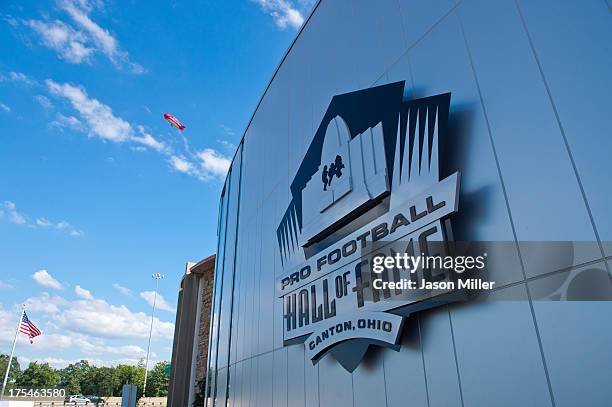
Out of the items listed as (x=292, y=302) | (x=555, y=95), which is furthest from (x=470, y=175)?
(x=292, y=302)

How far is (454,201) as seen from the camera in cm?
301

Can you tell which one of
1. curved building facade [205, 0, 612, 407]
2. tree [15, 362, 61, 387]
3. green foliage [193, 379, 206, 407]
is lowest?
green foliage [193, 379, 206, 407]

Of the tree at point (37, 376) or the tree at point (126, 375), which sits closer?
the tree at point (37, 376)

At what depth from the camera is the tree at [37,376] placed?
6356 centimetres

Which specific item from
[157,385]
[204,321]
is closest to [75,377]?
[157,385]

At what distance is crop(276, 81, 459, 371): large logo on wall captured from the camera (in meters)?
3.36

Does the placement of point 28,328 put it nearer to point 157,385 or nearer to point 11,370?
point 157,385

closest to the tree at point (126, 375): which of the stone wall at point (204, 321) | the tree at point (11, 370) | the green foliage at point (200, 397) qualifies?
the tree at point (11, 370)

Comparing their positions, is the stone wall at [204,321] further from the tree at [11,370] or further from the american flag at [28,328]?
the tree at [11,370]

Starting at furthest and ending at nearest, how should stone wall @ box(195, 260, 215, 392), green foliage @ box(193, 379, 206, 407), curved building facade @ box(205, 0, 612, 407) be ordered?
stone wall @ box(195, 260, 215, 392), green foliage @ box(193, 379, 206, 407), curved building facade @ box(205, 0, 612, 407)

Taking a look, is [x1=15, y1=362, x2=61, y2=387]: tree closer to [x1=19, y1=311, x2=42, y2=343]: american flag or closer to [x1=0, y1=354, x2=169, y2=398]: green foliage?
[x1=0, y1=354, x2=169, y2=398]: green foliage

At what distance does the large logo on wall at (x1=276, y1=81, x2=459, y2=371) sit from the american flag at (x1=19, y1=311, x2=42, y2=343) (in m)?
22.8

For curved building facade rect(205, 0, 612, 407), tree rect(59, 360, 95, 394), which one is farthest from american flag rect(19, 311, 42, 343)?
tree rect(59, 360, 95, 394)

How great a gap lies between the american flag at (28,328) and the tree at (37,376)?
53.9 meters
